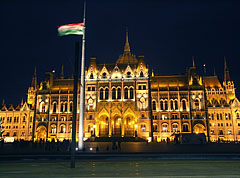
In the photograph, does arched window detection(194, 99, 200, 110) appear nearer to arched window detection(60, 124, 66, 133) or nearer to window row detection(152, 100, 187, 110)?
window row detection(152, 100, 187, 110)

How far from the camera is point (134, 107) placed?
67938 mm

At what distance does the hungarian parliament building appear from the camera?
6806cm

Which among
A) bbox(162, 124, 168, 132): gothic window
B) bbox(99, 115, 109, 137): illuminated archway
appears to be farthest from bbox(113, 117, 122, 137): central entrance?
bbox(162, 124, 168, 132): gothic window

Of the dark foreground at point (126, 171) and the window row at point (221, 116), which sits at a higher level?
the window row at point (221, 116)

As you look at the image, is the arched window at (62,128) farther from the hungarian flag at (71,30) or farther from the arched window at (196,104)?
the hungarian flag at (71,30)

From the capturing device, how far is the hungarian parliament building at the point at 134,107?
68.1 m

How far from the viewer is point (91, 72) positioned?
73000 mm

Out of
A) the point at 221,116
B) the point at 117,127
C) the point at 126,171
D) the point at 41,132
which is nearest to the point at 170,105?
the point at 117,127

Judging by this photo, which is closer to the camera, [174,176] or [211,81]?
[174,176]

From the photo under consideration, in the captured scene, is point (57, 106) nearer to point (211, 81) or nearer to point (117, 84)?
point (117, 84)

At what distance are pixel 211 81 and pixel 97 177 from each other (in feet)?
306

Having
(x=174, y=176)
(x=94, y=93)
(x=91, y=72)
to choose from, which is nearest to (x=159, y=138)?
(x=94, y=93)

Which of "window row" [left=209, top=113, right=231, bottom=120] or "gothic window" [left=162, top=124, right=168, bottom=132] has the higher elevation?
"window row" [left=209, top=113, right=231, bottom=120]

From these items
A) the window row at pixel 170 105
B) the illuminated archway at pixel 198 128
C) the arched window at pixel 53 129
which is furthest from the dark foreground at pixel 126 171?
the arched window at pixel 53 129
